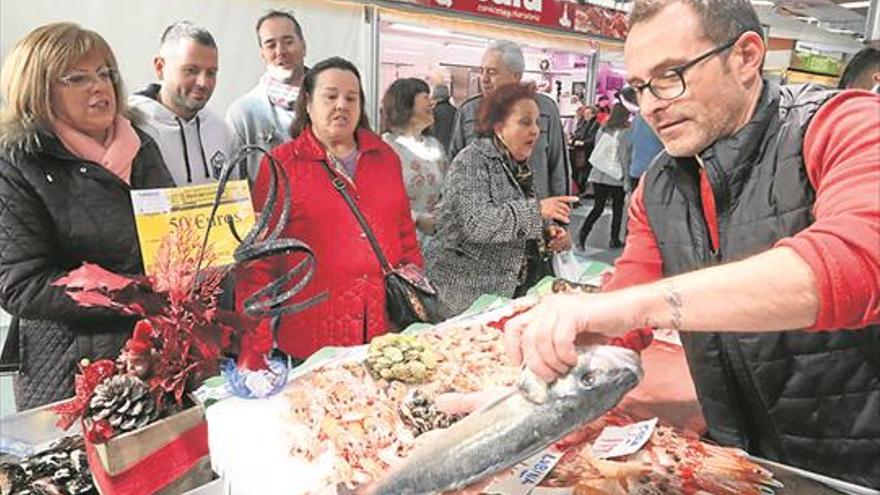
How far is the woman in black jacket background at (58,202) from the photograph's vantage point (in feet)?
5.24

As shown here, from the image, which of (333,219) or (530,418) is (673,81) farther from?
(333,219)

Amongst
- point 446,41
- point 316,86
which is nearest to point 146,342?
point 316,86

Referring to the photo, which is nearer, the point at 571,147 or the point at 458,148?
the point at 458,148

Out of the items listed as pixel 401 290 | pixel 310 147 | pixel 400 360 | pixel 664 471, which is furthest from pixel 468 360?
pixel 310 147

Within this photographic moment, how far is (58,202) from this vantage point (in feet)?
5.39

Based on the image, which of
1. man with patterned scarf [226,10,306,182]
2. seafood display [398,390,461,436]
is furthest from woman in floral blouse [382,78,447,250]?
seafood display [398,390,461,436]

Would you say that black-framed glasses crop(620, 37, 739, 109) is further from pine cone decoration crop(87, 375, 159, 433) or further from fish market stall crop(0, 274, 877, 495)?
pine cone decoration crop(87, 375, 159, 433)

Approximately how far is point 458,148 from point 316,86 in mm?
1203

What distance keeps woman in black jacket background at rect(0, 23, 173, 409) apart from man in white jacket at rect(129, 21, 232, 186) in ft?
2.01

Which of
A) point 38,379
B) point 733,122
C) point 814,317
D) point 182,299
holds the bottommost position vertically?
point 38,379

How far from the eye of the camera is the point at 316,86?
2.26m

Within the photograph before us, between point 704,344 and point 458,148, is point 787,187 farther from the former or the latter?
point 458,148

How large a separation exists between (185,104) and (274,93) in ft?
1.74

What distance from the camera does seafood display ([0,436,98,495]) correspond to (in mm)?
953
